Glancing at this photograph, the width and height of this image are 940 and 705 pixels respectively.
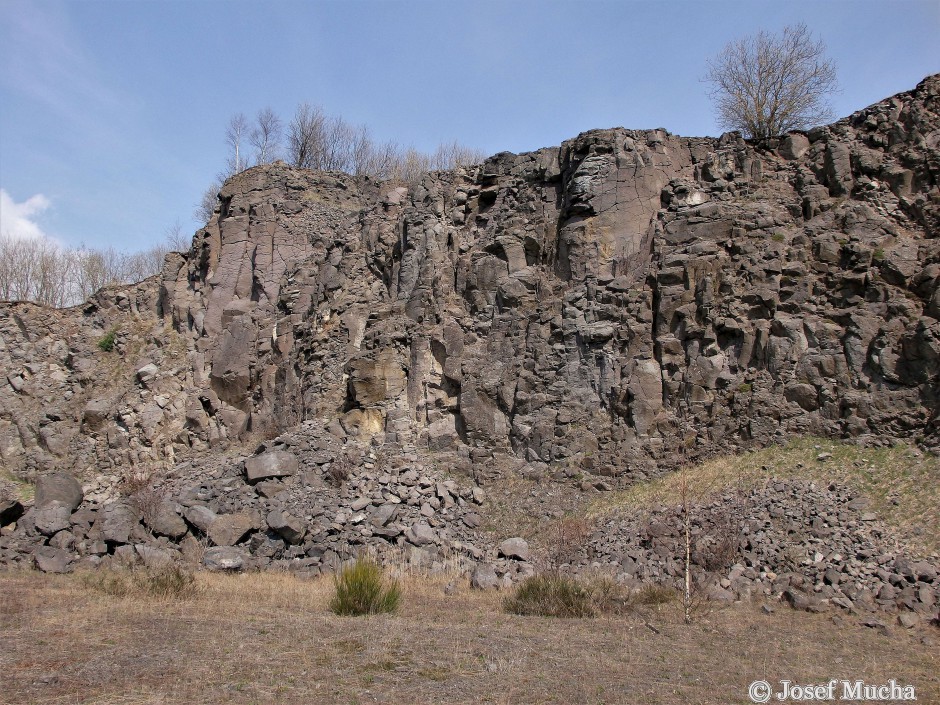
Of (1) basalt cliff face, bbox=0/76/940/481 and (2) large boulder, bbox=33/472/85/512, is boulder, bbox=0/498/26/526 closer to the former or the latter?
(2) large boulder, bbox=33/472/85/512

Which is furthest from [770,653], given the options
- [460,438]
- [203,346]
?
[203,346]

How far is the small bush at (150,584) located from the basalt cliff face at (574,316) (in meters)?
6.95

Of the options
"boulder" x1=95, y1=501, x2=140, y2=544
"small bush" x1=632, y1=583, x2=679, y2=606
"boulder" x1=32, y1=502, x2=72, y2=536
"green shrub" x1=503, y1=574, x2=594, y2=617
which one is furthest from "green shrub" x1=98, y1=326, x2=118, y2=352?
"small bush" x1=632, y1=583, x2=679, y2=606

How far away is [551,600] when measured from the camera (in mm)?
13086

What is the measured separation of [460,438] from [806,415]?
28.4 ft

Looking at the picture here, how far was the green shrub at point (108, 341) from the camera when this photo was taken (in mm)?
28244

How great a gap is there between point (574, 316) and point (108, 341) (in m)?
18.6

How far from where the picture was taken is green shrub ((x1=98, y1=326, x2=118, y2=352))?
28244mm

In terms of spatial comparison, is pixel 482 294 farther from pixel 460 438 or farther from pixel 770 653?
pixel 770 653

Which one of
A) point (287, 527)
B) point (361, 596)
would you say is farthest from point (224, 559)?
point (361, 596)

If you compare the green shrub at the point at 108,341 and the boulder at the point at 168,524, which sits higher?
the green shrub at the point at 108,341

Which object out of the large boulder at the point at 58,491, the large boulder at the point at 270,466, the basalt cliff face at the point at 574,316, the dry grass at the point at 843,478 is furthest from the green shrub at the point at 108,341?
the dry grass at the point at 843,478

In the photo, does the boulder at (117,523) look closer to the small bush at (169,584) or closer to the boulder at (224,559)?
the boulder at (224,559)

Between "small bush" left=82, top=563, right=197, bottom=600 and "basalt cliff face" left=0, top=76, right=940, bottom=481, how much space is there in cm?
695
